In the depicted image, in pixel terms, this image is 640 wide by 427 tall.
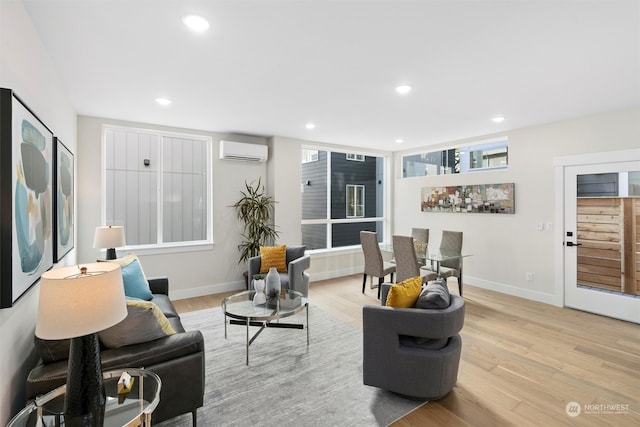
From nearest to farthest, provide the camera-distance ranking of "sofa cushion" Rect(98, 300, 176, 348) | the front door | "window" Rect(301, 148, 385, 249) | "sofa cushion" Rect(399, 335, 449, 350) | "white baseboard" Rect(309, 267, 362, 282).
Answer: "sofa cushion" Rect(98, 300, 176, 348)
"sofa cushion" Rect(399, 335, 449, 350)
the front door
"white baseboard" Rect(309, 267, 362, 282)
"window" Rect(301, 148, 385, 249)

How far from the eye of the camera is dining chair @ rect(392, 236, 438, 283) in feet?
13.7

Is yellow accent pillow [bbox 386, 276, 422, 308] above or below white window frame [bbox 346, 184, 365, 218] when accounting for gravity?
below

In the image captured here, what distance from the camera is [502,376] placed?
262 centimetres

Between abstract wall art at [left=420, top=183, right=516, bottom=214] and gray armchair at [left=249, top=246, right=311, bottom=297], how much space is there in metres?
2.81

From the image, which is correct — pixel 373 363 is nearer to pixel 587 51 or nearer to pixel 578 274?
pixel 587 51

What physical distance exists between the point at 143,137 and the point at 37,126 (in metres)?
2.85

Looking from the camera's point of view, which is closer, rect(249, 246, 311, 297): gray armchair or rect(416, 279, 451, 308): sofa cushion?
rect(416, 279, 451, 308): sofa cushion

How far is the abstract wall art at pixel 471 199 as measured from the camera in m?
4.87

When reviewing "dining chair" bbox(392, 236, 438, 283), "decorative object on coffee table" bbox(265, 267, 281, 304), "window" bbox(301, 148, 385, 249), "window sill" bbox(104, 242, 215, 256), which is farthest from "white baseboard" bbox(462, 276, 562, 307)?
"window sill" bbox(104, 242, 215, 256)

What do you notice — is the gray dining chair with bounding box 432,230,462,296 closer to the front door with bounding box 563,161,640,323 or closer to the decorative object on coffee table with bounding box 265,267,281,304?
the front door with bounding box 563,161,640,323

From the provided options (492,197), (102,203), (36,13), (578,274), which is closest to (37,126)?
(36,13)

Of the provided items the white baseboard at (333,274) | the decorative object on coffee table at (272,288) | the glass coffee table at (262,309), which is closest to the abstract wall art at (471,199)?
the white baseboard at (333,274)

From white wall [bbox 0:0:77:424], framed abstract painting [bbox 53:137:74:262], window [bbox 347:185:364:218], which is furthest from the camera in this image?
window [bbox 347:185:364:218]

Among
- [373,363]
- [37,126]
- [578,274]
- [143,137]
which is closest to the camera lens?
[37,126]
